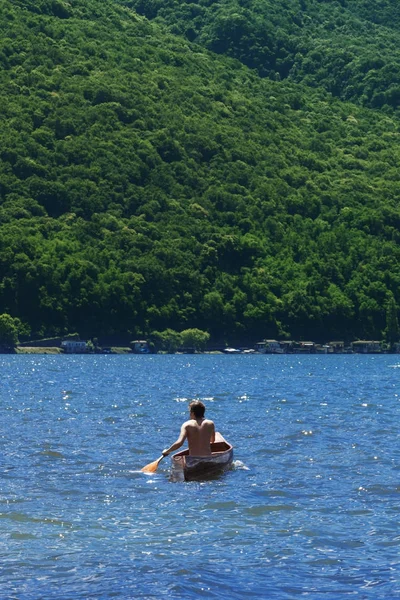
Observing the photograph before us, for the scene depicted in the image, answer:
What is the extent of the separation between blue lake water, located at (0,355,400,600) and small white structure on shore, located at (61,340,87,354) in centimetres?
11687

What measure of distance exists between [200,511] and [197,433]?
13.1 ft

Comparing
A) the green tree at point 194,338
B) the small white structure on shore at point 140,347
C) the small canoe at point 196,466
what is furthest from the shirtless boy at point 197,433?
the green tree at point 194,338

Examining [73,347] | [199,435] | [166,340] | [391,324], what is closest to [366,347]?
[391,324]

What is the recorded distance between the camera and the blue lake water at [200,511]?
58.9ft

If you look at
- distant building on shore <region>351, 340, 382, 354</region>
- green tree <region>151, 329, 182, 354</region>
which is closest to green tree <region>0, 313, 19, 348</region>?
green tree <region>151, 329, 182, 354</region>

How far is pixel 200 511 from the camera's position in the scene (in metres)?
23.7

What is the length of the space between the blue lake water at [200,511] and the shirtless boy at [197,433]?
2.60 ft

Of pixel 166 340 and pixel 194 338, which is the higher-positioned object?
pixel 194 338

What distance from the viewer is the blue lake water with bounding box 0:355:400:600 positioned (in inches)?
706

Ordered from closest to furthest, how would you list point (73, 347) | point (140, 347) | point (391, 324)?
1. point (73, 347)
2. point (140, 347)
3. point (391, 324)

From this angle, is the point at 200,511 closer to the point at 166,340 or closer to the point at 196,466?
the point at 196,466

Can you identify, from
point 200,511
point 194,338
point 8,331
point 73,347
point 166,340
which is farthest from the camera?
point 194,338

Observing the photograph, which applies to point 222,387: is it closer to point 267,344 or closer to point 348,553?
point 348,553

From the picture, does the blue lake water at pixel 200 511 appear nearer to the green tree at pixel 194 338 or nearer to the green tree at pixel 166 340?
the green tree at pixel 166 340
